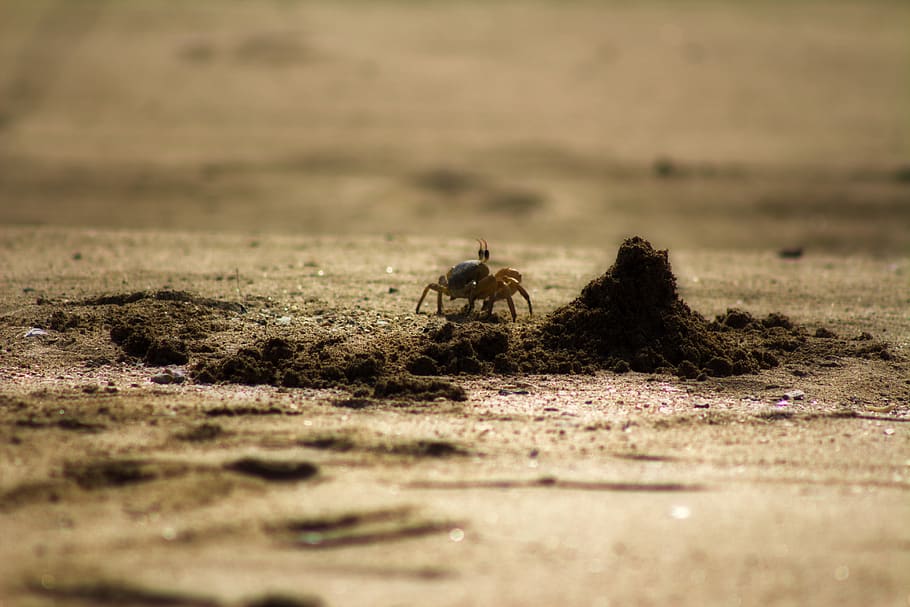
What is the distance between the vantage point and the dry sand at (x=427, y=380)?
327 cm

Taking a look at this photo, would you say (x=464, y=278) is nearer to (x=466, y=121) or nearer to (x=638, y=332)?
(x=638, y=332)

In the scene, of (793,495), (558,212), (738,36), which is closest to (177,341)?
(793,495)

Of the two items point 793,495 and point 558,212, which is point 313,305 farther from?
point 558,212

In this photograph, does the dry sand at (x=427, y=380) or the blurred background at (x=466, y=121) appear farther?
the blurred background at (x=466, y=121)

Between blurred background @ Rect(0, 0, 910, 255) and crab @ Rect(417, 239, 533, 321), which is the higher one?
blurred background @ Rect(0, 0, 910, 255)

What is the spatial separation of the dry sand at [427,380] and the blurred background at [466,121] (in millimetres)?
104

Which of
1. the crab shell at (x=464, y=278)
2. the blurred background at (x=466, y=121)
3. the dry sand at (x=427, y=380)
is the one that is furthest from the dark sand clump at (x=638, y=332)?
the blurred background at (x=466, y=121)

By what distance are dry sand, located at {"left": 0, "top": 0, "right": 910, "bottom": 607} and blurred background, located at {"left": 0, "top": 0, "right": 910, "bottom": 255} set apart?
0.10 meters

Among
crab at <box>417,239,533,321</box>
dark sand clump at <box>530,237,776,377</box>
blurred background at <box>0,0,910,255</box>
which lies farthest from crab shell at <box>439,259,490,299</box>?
blurred background at <box>0,0,910,255</box>

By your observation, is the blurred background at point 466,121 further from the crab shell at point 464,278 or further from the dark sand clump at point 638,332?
the dark sand clump at point 638,332

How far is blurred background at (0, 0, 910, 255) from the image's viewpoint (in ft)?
42.0

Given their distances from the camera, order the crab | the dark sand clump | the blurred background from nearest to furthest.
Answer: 1. the dark sand clump
2. the crab
3. the blurred background

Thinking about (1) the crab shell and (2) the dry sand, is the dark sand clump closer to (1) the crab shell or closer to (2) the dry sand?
(2) the dry sand

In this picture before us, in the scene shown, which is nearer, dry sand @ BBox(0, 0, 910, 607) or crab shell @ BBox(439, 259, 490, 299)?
dry sand @ BBox(0, 0, 910, 607)
